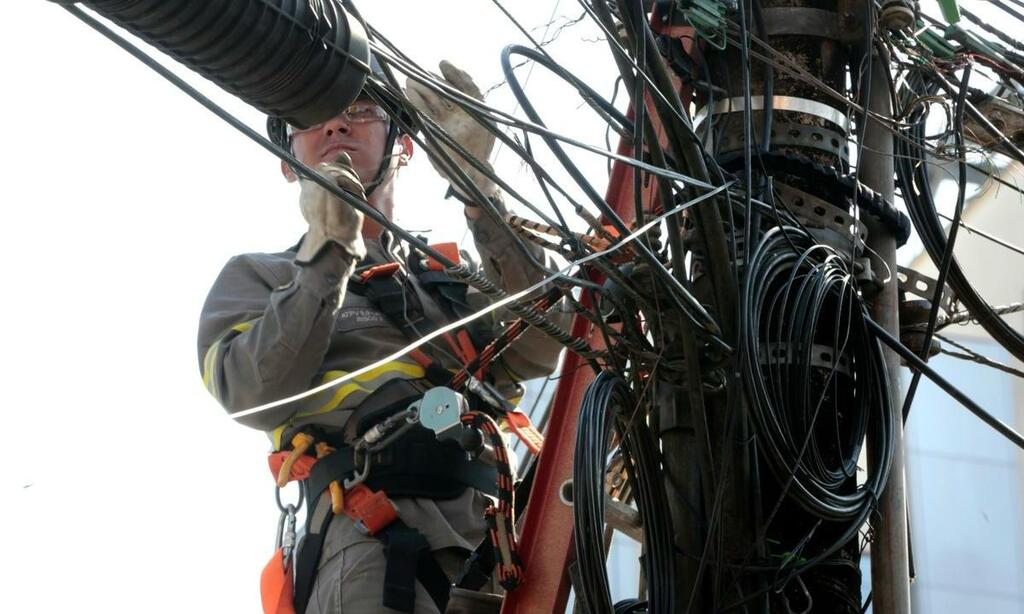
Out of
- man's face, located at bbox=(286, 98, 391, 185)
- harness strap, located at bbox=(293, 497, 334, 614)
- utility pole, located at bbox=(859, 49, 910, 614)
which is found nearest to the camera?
utility pole, located at bbox=(859, 49, 910, 614)

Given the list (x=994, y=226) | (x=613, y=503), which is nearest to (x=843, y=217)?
(x=613, y=503)

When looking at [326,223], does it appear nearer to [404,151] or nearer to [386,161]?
[386,161]

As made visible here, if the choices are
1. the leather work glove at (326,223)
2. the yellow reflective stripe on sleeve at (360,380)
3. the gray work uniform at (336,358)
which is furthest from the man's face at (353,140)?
the yellow reflective stripe on sleeve at (360,380)

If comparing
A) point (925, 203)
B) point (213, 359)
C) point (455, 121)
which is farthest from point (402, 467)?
point (925, 203)

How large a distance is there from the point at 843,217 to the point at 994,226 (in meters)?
11.1

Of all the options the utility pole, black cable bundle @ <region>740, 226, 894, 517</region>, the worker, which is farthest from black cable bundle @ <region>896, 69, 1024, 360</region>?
the worker

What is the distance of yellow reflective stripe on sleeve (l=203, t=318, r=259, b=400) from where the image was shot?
5.06 m

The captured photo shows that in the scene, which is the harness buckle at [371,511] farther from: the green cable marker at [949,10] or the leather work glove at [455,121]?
the green cable marker at [949,10]

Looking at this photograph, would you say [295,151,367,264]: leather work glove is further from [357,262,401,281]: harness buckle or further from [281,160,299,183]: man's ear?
[281,160,299,183]: man's ear

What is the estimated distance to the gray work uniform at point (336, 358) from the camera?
15.8 ft

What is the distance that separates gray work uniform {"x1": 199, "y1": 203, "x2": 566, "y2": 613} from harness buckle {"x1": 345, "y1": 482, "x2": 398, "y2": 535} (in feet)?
0.14

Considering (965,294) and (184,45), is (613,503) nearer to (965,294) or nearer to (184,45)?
(965,294)

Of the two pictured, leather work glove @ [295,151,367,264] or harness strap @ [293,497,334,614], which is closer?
leather work glove @ [295,151,367,264]

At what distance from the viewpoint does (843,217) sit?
4.45 meters
